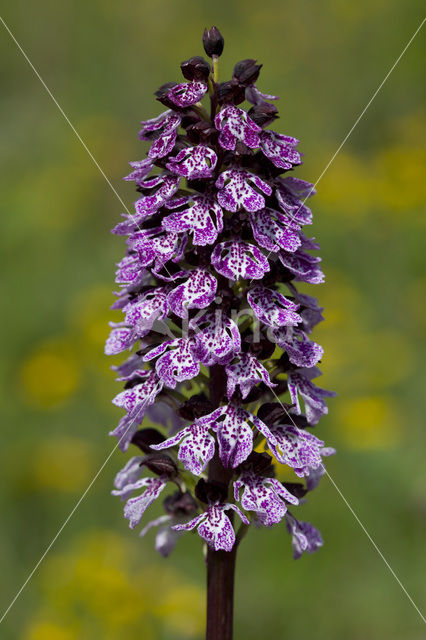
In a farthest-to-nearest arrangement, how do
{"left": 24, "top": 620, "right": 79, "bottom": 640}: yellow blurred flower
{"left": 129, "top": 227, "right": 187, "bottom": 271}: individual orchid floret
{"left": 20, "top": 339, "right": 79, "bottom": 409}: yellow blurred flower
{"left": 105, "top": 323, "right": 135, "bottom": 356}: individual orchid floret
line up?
{"left": 20, "top": 339, "right": 79, "bottom": 409}: yellow blurred flower < {"left": 24, "top": 620, "right": 79, "bottom": 640}: yellow blurred flower < {"left": 105, "top": 323, "right": 135, "bottom": 356}: individual orchid floret < {"left": 129, "top": 227, "right": 187, "bottom": 271}: individual orchid floret

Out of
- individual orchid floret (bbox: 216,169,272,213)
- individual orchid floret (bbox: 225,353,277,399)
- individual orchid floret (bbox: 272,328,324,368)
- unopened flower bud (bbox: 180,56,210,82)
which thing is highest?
unopened flower bud (bbox: 180,56,210,82)

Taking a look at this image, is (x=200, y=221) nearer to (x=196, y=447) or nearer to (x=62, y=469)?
(x=196, y=447)

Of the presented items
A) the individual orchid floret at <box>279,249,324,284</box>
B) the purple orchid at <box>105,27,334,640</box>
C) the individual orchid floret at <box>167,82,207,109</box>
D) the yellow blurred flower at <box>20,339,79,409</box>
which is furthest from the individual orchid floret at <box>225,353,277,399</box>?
the yellow blurred flower at <box>20,339,79,409</box>

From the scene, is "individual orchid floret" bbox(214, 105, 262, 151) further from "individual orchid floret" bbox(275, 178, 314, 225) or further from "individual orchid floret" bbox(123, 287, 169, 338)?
"individual orchid floret" bbox(123, 287, 169, 338)

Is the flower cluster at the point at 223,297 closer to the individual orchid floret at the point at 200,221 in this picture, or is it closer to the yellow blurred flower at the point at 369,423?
the individual orchid floret at the point at 200,221

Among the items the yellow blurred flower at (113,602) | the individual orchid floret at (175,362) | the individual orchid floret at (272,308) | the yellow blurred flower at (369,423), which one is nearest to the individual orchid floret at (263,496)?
the individual orchid floret at (175,362)

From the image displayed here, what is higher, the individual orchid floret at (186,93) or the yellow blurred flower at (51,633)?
the individual orchid floret at (186,93)

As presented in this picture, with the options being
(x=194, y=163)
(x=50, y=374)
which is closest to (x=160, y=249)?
(x=194, y=163)
